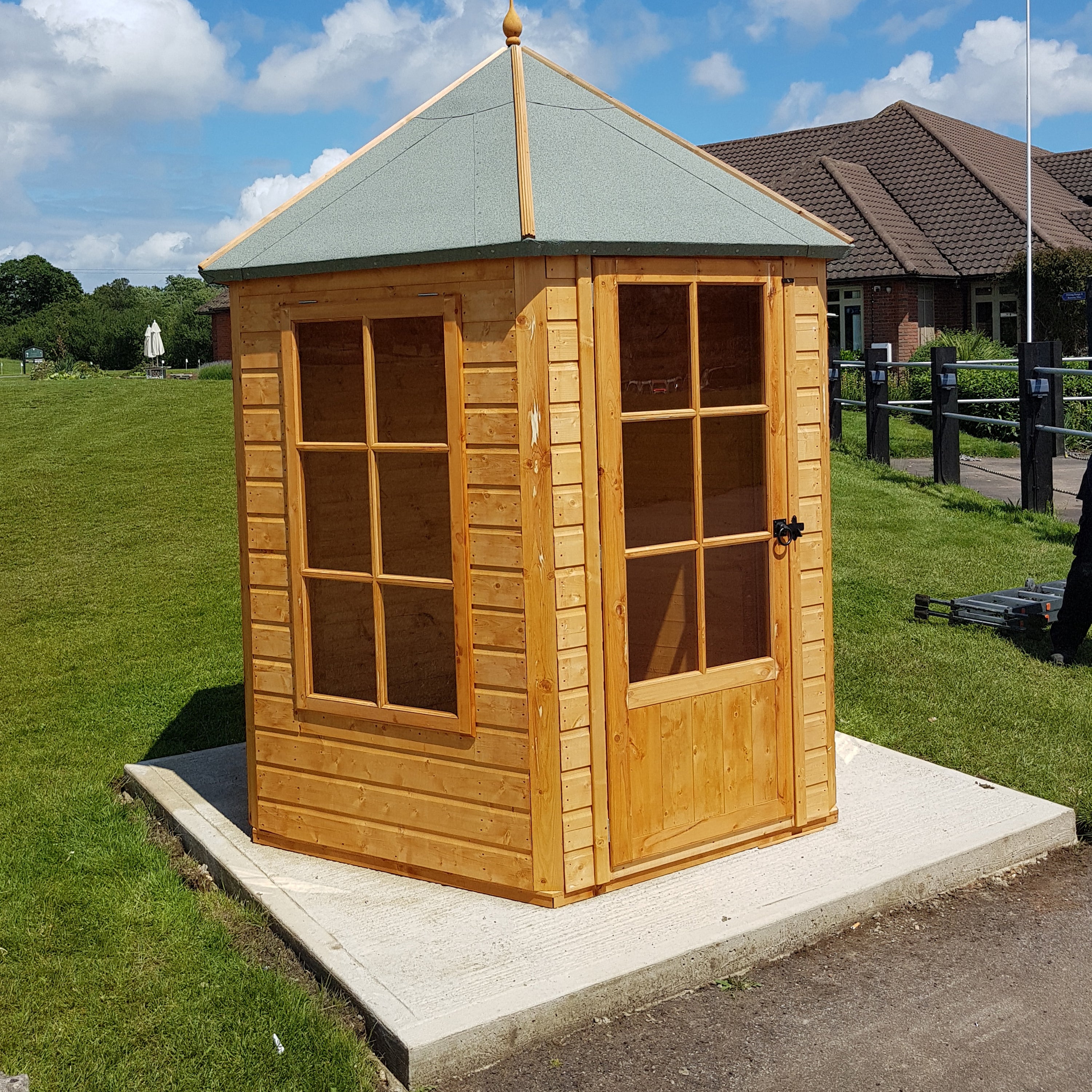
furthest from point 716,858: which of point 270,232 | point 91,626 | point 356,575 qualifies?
point 91,626

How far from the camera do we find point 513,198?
4.72 meters

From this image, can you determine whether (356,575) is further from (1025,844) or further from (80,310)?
(80,310)

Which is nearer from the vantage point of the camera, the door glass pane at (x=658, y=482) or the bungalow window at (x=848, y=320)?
the door glass pane at (x=658, y=482)

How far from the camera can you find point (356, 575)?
202 inches

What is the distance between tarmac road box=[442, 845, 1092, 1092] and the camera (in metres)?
3.94

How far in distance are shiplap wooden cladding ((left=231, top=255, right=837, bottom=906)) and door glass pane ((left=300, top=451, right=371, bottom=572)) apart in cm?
1

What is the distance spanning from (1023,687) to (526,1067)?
16.2 feet

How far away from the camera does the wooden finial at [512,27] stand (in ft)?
17.9

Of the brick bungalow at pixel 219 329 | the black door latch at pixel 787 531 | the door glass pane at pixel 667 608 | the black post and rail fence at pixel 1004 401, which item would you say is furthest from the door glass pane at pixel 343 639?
the brick bungalow at pixel 219 329

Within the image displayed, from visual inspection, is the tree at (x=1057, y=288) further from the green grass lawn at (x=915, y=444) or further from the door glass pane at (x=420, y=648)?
the door glass pane at (x=420, y=648)

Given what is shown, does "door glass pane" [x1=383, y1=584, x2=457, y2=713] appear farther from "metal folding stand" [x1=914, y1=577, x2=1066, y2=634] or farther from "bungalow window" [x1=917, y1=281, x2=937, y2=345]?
"bungalow window" [x1=917, y1=281, x2=937, y2=345]

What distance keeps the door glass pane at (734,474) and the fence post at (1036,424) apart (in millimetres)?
9225

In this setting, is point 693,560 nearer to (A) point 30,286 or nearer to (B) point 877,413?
(B) point 877,413

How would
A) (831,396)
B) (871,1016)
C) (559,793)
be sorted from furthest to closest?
1. (831,396)
2. (559,793)
3. (871,1016)
